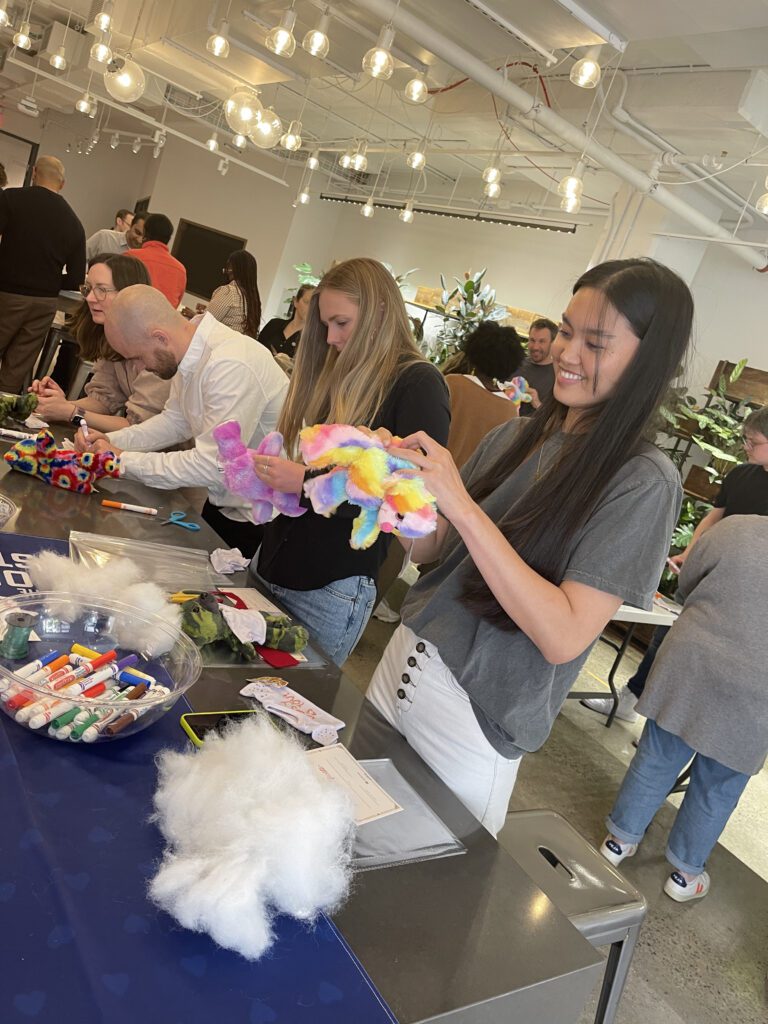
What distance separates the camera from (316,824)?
0.84 meters

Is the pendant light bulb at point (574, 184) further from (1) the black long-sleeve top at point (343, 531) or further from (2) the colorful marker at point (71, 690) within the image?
(2) the colorful marker at point (71, 690)

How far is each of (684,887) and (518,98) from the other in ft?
15.1

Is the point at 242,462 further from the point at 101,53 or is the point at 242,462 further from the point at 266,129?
the point at 101,53

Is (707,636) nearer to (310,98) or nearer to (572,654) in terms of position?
(572,654)

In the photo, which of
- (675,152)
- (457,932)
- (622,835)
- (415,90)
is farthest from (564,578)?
(675,152)

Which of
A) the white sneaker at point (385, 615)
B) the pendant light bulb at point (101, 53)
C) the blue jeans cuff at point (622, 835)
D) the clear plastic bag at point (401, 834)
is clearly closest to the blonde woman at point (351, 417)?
the clear plastic bag at point (401, 834)

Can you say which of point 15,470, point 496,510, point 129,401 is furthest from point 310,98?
point 496,510

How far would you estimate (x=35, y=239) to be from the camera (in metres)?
4.77

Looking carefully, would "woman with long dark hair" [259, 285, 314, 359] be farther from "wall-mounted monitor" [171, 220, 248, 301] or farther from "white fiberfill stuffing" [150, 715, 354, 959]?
"wall-mounted monitor" [171, 220, 248, 301]

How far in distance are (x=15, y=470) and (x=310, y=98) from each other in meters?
7.24

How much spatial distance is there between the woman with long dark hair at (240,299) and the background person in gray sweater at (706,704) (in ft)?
9.91

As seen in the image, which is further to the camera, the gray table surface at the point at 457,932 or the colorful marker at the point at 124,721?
the colorful marker at the point at 124,721

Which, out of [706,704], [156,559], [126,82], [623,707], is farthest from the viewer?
[126,82]

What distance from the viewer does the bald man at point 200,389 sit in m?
2.19
